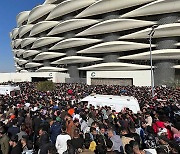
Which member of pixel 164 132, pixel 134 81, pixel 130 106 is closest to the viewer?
pixel 164 132

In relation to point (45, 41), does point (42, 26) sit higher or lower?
higher

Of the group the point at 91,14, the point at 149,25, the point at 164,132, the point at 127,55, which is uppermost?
the point at 91,14

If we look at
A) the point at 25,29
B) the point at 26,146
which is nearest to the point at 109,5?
the point at 25,29

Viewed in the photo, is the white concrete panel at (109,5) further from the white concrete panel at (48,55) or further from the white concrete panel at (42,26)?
the white concrete panel at (48,55)

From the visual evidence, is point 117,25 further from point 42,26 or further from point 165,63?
point 42,26

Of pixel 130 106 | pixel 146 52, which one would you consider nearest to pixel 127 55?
pixel 146 52

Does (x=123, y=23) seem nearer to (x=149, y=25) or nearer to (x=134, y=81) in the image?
(x=149, y=25)

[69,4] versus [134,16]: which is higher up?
[69,4]

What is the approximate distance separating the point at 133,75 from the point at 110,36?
11329mm

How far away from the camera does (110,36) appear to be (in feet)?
160

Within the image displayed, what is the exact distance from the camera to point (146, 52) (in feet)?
149

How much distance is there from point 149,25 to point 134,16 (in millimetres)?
3484

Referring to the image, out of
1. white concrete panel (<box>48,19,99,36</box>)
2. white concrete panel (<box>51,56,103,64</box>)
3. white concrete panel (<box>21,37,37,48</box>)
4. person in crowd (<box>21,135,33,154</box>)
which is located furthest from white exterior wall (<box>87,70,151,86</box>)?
person in crowd (<box>21,135,33,154</box>)

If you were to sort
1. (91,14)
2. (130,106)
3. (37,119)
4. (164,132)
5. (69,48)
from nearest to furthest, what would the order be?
(164,132) < (37,119) < (130,106) < (91,14) < (69,48)
